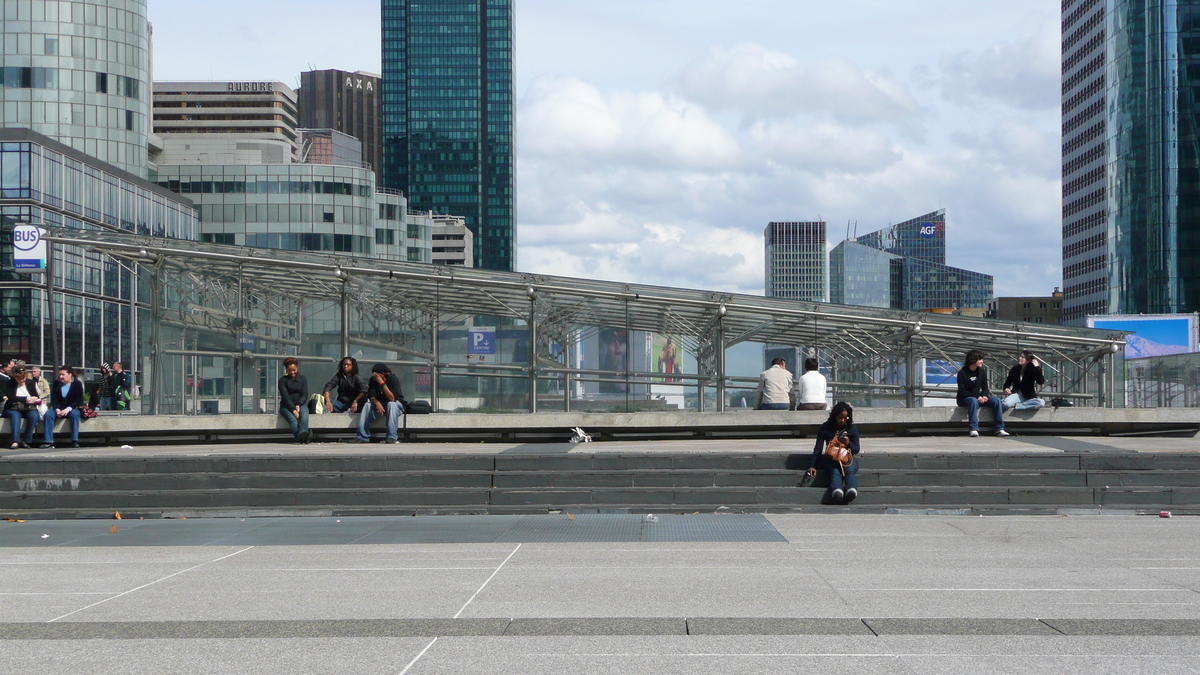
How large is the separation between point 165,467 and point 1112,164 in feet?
422

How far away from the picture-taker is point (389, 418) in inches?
810

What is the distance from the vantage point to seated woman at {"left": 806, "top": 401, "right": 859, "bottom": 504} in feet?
51.4

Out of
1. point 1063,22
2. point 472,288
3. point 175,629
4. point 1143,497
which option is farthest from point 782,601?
point 1063,22

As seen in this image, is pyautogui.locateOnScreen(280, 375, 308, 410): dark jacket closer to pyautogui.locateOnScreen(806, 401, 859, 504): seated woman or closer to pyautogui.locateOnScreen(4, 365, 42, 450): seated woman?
pyautogui.locateOnScreen(4, 365, 42, 450): seated woman

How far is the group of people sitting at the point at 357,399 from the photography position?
20.5 m

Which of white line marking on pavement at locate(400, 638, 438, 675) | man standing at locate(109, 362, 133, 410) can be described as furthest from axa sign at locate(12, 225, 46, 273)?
white line marking on pavement at locate(400, 638, 438, 675)

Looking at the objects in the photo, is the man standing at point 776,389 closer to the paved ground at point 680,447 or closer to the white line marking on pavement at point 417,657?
the paved ground at point 680,447

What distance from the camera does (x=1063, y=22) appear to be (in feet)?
504

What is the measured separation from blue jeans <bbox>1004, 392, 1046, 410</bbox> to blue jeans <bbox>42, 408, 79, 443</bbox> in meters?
15.9

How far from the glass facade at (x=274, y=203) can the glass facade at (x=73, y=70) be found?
1485 cm

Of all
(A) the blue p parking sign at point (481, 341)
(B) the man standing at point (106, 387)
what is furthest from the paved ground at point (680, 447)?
(B) the man standing at point (106, 387)

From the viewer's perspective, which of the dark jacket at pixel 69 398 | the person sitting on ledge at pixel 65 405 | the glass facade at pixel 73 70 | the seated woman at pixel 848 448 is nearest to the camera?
the seated woman at pixel 848 448

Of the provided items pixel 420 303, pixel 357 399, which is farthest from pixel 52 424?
pixel 420 303

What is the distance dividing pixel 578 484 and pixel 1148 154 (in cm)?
11964
